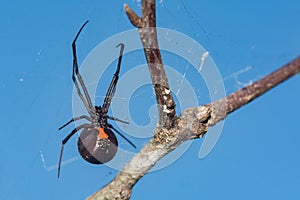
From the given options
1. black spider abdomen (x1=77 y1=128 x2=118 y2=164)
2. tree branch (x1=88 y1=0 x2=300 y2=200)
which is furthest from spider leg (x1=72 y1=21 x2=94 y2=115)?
tree branch (x1=88 y1=0 x2=300 y2=200)

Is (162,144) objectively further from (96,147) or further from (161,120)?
(96,147)

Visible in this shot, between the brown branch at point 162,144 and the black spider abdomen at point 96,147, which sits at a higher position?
the black spider abdomen at point 96,147


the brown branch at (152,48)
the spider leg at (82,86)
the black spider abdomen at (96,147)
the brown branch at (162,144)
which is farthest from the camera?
the spider leg at (82,86)

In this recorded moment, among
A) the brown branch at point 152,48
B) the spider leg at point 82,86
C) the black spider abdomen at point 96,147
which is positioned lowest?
the brown branch at point 152,48

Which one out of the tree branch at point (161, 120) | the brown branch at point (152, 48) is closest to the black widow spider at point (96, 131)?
the tree branch at point (161, 120)

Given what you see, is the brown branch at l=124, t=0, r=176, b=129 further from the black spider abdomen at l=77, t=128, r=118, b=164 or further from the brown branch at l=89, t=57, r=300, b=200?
the black spider abdomen at l=77, t=128, r=118, b=164

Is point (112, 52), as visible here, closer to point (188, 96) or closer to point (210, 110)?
point (188, 96)

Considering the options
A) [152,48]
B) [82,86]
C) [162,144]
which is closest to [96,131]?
[82,86]

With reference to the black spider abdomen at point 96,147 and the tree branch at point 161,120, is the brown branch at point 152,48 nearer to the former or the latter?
the tree branch at point 161,120

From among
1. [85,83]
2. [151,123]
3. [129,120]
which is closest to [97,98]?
Result: [85,83]
